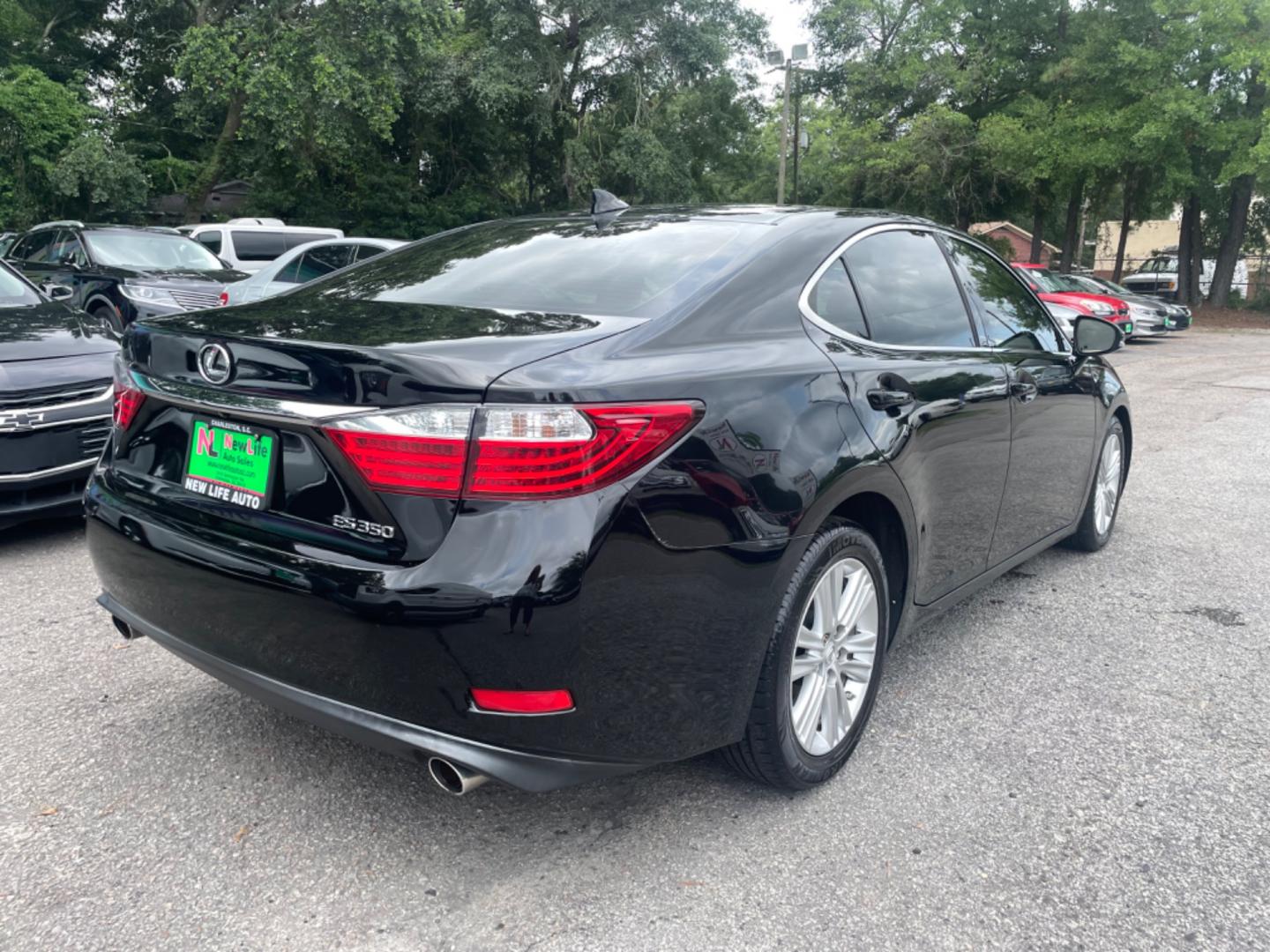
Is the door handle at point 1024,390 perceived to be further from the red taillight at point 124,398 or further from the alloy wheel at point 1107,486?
the red taillight at point 124,398

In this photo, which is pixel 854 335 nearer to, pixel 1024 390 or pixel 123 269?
pixel 1024 390

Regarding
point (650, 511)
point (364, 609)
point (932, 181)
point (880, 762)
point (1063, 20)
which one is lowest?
point (880, 762)

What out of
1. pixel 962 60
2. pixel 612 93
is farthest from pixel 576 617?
pixel 962 60

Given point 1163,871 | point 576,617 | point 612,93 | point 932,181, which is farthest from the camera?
point 932,181

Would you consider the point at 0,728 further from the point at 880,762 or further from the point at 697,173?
the point at 697,173

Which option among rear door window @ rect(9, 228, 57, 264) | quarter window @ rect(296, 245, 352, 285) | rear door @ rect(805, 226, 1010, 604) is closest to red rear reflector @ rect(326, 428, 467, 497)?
rear door @ rect(805, 226, 1010, 604)

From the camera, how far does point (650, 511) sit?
2.13 meters

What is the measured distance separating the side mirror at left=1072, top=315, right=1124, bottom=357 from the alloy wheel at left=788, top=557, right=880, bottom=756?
2043 mm

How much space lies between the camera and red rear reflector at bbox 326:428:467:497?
204 cm

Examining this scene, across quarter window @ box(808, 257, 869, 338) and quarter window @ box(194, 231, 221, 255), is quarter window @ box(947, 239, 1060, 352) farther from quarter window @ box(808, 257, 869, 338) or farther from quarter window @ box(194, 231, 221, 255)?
quarter window @ box(194, 231, 221, 255)

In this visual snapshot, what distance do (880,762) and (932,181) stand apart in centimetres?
3051

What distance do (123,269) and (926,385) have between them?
391 inches

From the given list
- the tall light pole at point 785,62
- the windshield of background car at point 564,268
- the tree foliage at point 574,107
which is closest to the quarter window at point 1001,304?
the windshield of background car at point 564,268

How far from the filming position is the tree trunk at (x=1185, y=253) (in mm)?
28781
